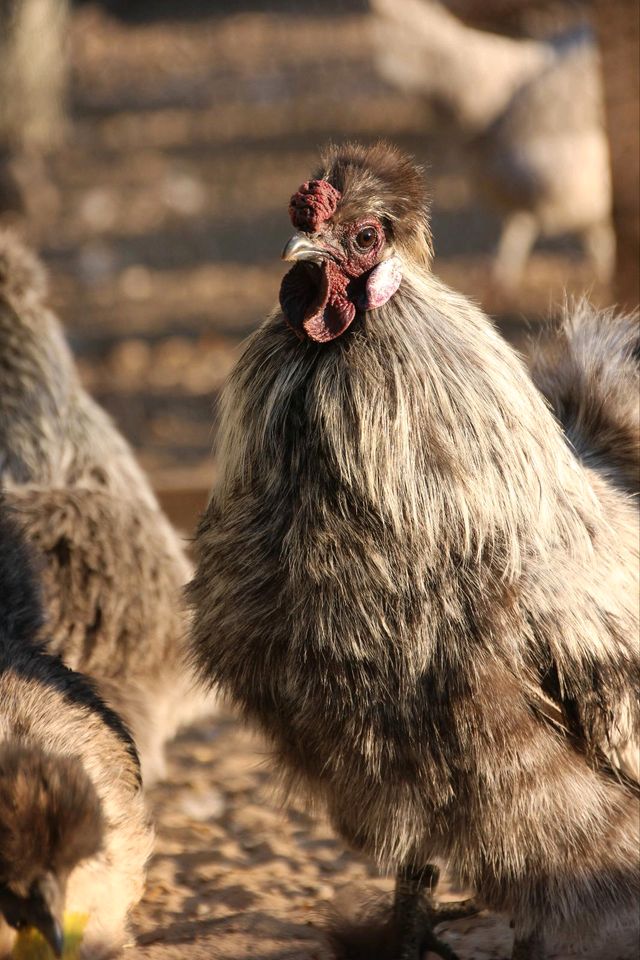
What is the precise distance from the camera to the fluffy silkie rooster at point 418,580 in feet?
9.73

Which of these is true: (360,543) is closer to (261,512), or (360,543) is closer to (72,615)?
(261,512)

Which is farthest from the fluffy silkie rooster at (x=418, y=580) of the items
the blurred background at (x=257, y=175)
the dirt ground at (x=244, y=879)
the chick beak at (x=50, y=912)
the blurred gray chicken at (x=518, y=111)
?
the blurred gray chicken at (x=518, y=111)

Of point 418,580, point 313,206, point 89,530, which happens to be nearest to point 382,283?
point 313,206

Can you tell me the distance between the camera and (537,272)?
1023 centimetres

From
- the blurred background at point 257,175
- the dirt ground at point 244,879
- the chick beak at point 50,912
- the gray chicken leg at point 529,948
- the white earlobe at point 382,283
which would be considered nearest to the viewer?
the chick beak at point 50,912

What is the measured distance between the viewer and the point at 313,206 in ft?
9.59

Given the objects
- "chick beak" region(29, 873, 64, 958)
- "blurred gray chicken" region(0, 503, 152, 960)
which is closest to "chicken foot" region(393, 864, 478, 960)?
"blurred gray chicken" region(0, 503, 152, 960)

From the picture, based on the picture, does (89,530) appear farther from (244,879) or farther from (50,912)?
(50,912)

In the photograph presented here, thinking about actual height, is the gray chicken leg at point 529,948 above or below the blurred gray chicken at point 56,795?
below

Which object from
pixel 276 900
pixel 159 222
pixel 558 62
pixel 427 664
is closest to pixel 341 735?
pixel 427 664

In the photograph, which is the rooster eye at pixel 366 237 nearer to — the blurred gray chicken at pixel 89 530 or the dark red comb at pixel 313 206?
the dark red comb at pixel 313 206

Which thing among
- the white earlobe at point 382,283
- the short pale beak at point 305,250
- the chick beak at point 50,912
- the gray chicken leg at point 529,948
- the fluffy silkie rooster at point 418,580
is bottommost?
the gray chicken leg at point 529,948

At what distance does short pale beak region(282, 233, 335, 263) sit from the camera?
2.88 m

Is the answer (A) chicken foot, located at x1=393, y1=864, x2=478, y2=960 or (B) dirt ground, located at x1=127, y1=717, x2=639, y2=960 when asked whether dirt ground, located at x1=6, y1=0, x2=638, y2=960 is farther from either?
(A) chicken foot, located at x1=393, y1=864, x2=478, y2=960
